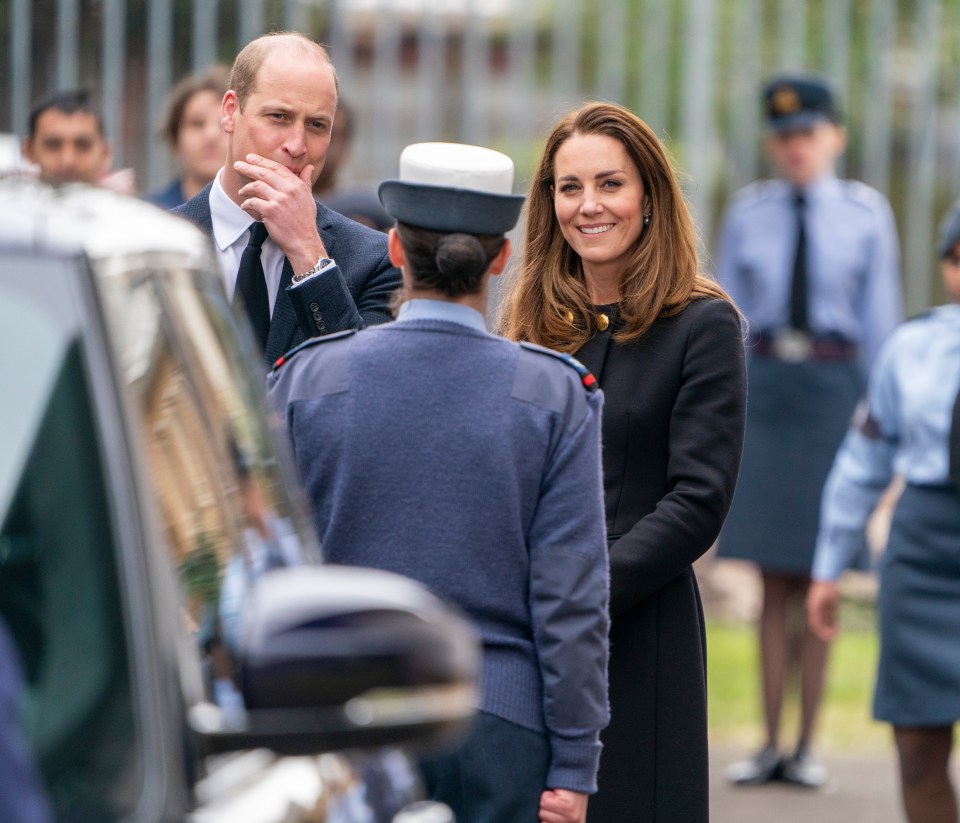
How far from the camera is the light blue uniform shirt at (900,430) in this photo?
4.99 m

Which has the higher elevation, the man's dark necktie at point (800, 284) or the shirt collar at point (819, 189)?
the shirt collar at point (819, 189)

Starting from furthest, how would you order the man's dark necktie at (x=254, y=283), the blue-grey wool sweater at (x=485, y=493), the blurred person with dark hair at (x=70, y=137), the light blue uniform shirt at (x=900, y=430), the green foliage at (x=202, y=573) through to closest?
the blurred person with dark hair at (x=70, y=137)
the light blue uniform shirt at (x=900, y=430)
the man's dark necktie at (x=254, y=283)
the blue-grey wool sweater at (x=485, y=493)
the green foliage at (x=202, y=573)

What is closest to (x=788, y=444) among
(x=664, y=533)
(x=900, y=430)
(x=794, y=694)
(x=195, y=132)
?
(x=794, y=694)

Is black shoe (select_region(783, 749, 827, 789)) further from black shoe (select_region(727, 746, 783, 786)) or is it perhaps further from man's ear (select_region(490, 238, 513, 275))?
man's ear (select_region(490, 238, 513, 275))

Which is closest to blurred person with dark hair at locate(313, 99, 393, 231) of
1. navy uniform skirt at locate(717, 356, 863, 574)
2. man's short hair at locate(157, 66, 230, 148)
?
man's short hair at locate(157, 66, 230, 148)

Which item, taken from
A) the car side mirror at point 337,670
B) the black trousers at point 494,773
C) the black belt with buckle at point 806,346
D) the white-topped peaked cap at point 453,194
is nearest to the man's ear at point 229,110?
the white-topped peaked cap at point 453,194

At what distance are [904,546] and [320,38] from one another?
4.47m

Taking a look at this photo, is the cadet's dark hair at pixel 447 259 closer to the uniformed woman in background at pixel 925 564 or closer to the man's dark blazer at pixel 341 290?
the man's dark blazer at pixel 341 290

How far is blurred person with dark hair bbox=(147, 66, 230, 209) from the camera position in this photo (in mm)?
6605

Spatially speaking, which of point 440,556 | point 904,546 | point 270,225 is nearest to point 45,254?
point 440,556

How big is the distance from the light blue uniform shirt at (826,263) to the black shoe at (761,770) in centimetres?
165

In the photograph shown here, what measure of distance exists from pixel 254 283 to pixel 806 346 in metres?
3.91

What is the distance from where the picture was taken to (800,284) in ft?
23.7

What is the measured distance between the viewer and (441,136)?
341 inches
